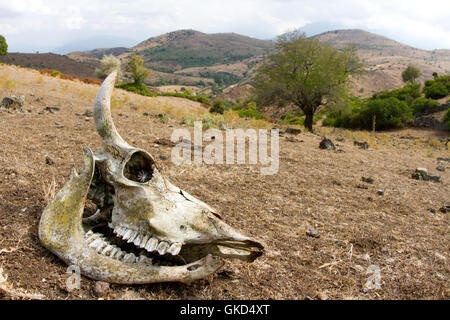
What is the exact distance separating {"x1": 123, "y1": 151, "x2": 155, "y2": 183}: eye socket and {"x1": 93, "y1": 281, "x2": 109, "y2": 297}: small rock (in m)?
0.78

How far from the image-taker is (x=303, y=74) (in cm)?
1614

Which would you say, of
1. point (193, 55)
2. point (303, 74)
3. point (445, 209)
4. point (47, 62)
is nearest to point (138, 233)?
point (445, 209)

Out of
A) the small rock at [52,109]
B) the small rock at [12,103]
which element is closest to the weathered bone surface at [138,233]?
the small rock at [12,103]

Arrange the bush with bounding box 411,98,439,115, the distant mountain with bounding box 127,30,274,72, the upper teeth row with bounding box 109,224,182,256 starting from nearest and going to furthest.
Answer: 1. the upper teeth row with bounding box 109,224,182,256
2. the bush with bounding box 411,98,439,115
3. the distant mountain with bounding box 127,30,274,72

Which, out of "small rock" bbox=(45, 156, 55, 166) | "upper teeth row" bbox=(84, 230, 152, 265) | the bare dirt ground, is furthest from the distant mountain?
"upper teeth row" bbox=(84, 230, 152, 265)

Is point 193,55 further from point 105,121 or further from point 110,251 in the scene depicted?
point 110,251

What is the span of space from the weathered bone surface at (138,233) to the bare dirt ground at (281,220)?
15 centimetres

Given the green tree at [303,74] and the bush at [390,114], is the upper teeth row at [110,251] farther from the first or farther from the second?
the bush at [390,114]

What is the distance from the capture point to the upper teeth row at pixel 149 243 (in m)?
1.90

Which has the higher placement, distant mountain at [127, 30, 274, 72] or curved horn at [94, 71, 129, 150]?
distant mountain at [127, 30, 274, 72]

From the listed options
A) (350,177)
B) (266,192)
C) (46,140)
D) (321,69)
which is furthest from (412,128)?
(46,140)

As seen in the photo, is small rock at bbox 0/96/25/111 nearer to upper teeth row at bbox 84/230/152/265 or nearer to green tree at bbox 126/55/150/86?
upper teeth row at bbox 84/230/152/265

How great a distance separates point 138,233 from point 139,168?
1.97 ft

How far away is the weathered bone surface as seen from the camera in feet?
6.44
